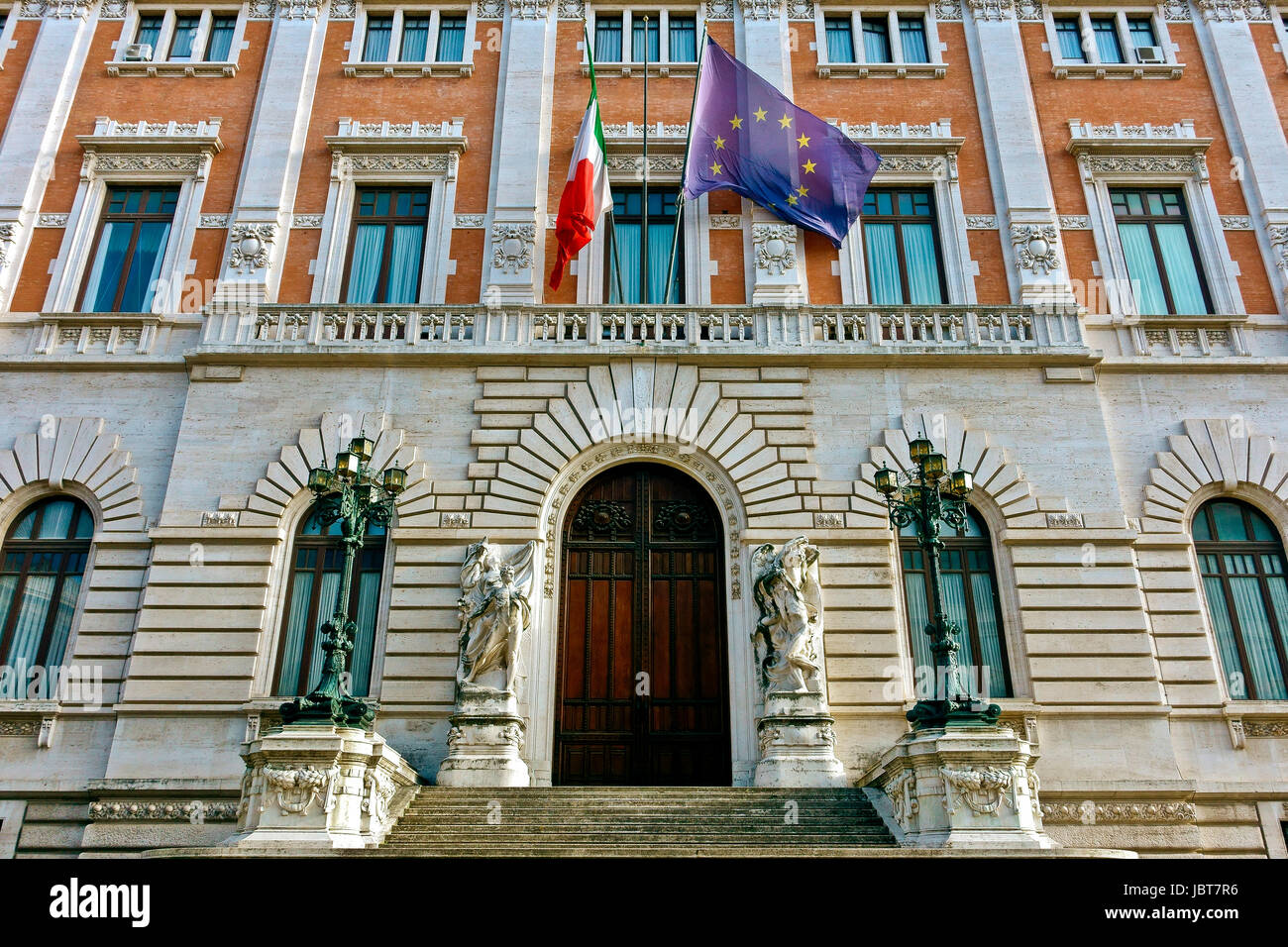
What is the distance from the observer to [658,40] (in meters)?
20.5

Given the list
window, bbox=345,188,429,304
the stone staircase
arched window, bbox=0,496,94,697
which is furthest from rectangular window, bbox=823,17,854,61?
arched window, bbox=0,496,94,697

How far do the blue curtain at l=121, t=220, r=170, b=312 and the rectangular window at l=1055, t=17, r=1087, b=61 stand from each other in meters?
18.6

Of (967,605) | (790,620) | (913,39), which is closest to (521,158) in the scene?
(913,39)

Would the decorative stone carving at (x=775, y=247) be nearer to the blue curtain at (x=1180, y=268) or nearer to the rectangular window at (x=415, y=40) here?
the blue curtain at (x=1180, y=268)

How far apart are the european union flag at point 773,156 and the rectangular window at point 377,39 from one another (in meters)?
7.11

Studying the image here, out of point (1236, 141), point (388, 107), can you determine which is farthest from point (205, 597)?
point (1236, 141)

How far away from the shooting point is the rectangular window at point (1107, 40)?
66.3 ft

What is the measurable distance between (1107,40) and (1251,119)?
11.1ft

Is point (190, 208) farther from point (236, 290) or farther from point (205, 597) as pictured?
point (205, 597)

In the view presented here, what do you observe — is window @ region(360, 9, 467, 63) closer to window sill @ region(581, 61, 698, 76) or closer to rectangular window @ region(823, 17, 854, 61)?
window sill @ region(581, 61, 698, 76)

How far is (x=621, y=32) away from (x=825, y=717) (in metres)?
14.9

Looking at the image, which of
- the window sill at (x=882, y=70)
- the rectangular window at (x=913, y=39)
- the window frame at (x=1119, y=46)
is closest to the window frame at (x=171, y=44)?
the window sill at (x=882, y=70)

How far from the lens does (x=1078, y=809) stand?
13.7 metres

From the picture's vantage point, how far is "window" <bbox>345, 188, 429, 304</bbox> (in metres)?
18.2
